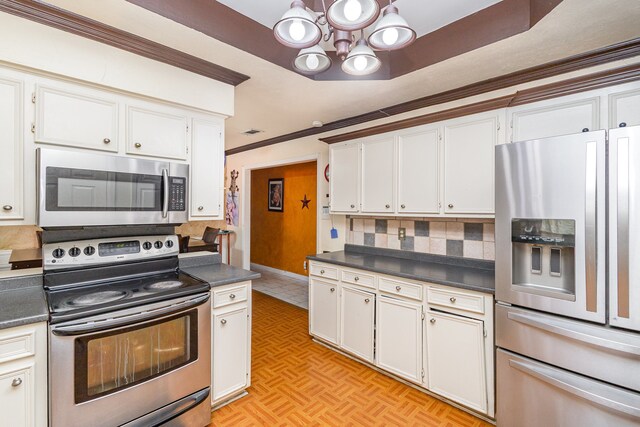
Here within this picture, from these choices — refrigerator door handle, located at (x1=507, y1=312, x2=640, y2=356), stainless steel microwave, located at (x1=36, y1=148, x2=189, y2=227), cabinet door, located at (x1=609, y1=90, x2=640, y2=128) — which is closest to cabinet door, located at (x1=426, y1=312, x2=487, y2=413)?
refrigerator door handle, located at (x1=507, y1=312, x2=640, y2=356)

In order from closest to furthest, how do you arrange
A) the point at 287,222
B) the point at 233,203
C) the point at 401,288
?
the point at 401,288 < the point at 233,203 < the point at 287,222

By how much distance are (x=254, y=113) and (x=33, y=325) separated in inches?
104

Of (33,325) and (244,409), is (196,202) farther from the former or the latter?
(244,409)

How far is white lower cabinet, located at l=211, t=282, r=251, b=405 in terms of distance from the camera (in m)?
2.04

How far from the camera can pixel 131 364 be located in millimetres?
1627

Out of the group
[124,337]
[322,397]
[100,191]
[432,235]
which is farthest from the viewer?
[432,235]

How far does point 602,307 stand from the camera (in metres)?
1.49

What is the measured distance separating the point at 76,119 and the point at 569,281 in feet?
10.00

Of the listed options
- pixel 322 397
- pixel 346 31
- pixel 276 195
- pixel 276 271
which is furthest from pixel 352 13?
pixel 276 271

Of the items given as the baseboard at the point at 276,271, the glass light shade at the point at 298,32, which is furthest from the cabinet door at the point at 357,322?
the baseboard at the point at 276,271

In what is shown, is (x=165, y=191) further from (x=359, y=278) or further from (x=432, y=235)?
(x=432, y=235)

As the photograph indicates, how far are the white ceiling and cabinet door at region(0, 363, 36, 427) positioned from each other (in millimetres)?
1885

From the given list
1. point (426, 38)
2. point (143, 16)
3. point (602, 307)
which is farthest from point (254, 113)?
point (602, 307)

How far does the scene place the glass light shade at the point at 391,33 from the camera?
140cm
